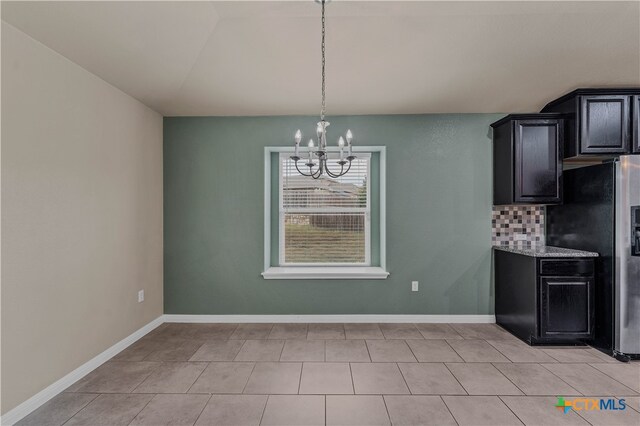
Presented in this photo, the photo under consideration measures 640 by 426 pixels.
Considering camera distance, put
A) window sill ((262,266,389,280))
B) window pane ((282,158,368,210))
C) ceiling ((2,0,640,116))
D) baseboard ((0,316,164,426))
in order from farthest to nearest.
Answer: window pane ((282,158,368,210)) < window sill ((262,266,389,280)) < ceiling ((2,0,640,116)) < baseboard ((0,316,164,426))

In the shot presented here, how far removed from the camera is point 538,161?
326 centimetres

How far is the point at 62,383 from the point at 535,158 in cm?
456

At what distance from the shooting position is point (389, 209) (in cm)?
379

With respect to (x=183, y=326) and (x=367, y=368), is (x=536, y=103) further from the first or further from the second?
(x=183, y=326)

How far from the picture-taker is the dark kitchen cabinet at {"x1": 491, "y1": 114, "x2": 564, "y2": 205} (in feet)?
10.6

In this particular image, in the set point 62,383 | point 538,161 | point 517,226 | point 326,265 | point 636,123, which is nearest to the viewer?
point 62,383

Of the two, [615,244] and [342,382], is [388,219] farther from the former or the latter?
[615,244]

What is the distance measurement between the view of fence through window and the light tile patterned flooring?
1000mm

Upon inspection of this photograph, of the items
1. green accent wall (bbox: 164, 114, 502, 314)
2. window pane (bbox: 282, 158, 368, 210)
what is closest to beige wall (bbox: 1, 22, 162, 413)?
green accent wall (bbox: 164, 114, 502, 314)

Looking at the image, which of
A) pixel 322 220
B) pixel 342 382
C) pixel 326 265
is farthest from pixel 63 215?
pixel 326 265

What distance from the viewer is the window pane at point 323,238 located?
13.3 ft

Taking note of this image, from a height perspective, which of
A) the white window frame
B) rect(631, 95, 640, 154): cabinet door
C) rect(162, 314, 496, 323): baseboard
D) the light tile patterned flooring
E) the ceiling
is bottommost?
the light tile patterned flooring

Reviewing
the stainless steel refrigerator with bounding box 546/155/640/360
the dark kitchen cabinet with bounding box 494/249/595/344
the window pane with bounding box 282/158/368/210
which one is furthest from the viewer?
the window pane with bounding box 282/158/368/210

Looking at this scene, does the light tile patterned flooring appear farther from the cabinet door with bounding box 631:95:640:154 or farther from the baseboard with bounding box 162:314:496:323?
the cabinet door with bounding box 631:95:640:154
